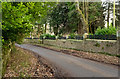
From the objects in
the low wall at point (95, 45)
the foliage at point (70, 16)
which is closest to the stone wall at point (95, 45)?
the low wall at point (95, 45)

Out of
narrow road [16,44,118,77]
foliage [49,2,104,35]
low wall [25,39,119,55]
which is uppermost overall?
foliage [49,2,104,35]

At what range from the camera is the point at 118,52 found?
8367 mm

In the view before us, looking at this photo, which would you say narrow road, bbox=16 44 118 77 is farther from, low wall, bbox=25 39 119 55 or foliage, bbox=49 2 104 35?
foliage, bbox=49 2 104 35

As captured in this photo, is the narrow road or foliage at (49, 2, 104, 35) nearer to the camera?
the narrow road

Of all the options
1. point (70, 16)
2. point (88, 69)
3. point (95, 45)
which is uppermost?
point (70, 16)

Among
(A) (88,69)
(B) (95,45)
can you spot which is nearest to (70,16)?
(B) (95,45)

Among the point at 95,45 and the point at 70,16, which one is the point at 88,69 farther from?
the point at 70,16

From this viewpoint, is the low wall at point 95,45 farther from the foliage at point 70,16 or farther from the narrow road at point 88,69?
the foliage at point 70,16

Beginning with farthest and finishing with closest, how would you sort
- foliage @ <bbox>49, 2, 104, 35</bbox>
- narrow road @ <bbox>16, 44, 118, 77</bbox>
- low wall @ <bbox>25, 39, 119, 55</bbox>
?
foliage @ <bbox>49, 2, 104, 35</bbox> → low wall @ <bbox>25, 39, 119, 55</bbox> → narrow road @ <bbox>16, 44, 118, 77</bbox>

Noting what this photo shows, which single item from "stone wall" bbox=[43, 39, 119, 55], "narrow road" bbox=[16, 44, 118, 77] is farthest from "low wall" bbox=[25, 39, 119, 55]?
"narrow road" bbox=[16, 44, 118, 77]

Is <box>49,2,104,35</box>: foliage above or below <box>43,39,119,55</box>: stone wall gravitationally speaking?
above

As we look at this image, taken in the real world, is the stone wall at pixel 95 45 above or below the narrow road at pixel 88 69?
above

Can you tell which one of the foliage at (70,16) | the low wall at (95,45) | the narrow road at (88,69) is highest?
the foliage at (70,16)

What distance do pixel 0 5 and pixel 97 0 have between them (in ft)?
61.8
